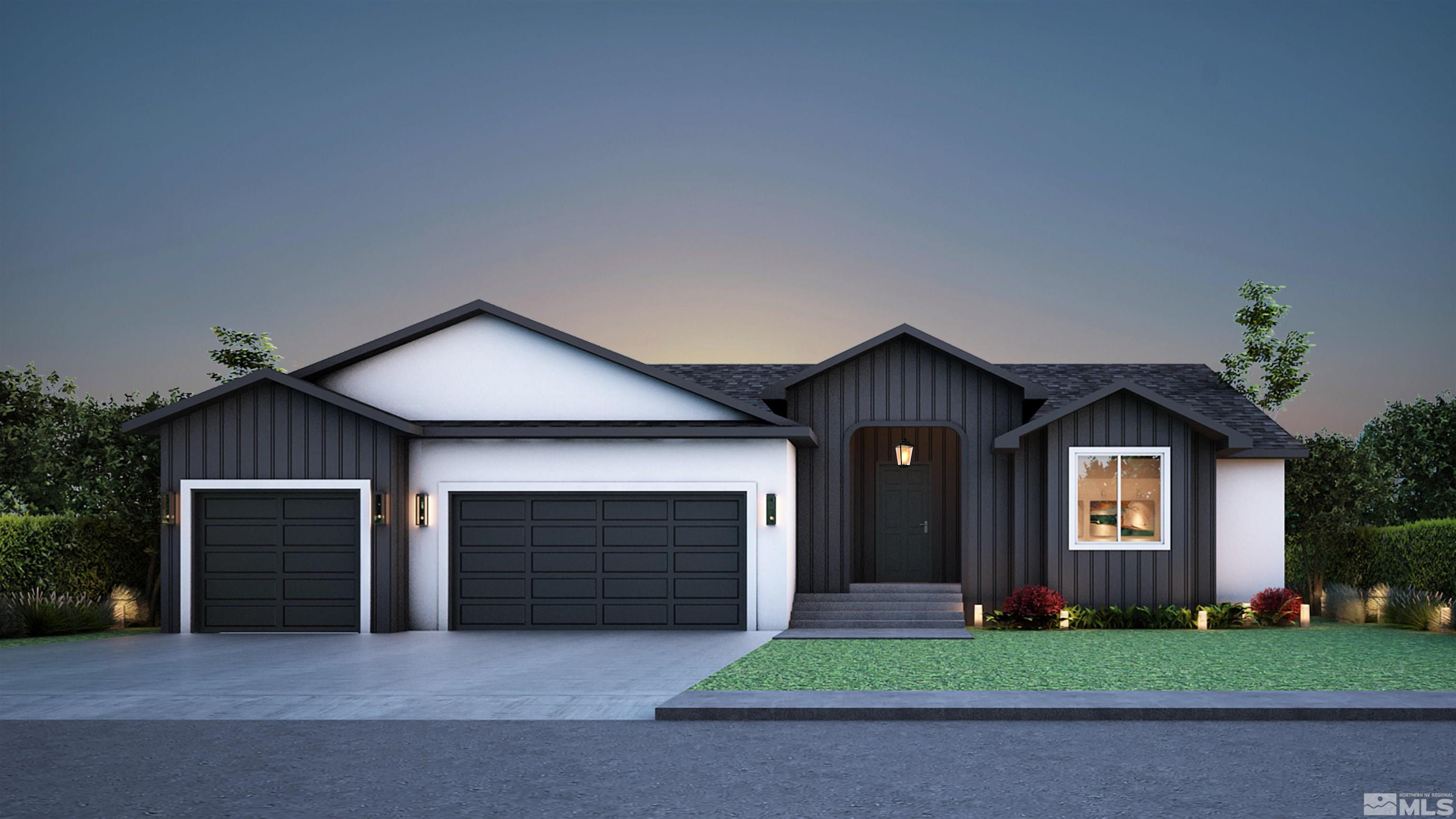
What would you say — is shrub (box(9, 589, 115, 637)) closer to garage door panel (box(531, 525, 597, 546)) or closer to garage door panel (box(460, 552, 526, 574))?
garage door panel (box(460, 552, 526, 574))

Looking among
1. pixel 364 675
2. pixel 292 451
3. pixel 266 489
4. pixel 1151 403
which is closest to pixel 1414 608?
pixel 1151 403

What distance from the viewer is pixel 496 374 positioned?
17688mm

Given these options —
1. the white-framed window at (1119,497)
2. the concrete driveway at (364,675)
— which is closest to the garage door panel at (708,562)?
the concrete driveway at (364,675)

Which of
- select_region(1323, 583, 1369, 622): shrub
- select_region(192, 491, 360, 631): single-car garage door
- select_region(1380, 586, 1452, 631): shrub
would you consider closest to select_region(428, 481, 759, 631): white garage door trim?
select_region(192, 491, 360, 631): single-car garage door

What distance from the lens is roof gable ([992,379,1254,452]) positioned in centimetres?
1736

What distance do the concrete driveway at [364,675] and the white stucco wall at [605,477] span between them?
2.79 ft

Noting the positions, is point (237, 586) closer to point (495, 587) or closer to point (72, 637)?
point (72, 637)

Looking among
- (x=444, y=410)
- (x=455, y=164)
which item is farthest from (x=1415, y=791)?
(x=455, y=164)

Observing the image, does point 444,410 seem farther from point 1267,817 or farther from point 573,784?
point 1267,817

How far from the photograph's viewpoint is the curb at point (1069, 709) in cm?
850

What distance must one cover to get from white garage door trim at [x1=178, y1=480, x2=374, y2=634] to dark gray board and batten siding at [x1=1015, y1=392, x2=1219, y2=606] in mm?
10435

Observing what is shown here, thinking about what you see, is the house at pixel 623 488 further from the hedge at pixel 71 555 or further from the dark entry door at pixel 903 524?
the hedge at pixel 71 555

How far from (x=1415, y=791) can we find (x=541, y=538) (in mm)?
12661

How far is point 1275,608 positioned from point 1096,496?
10.9 ft
